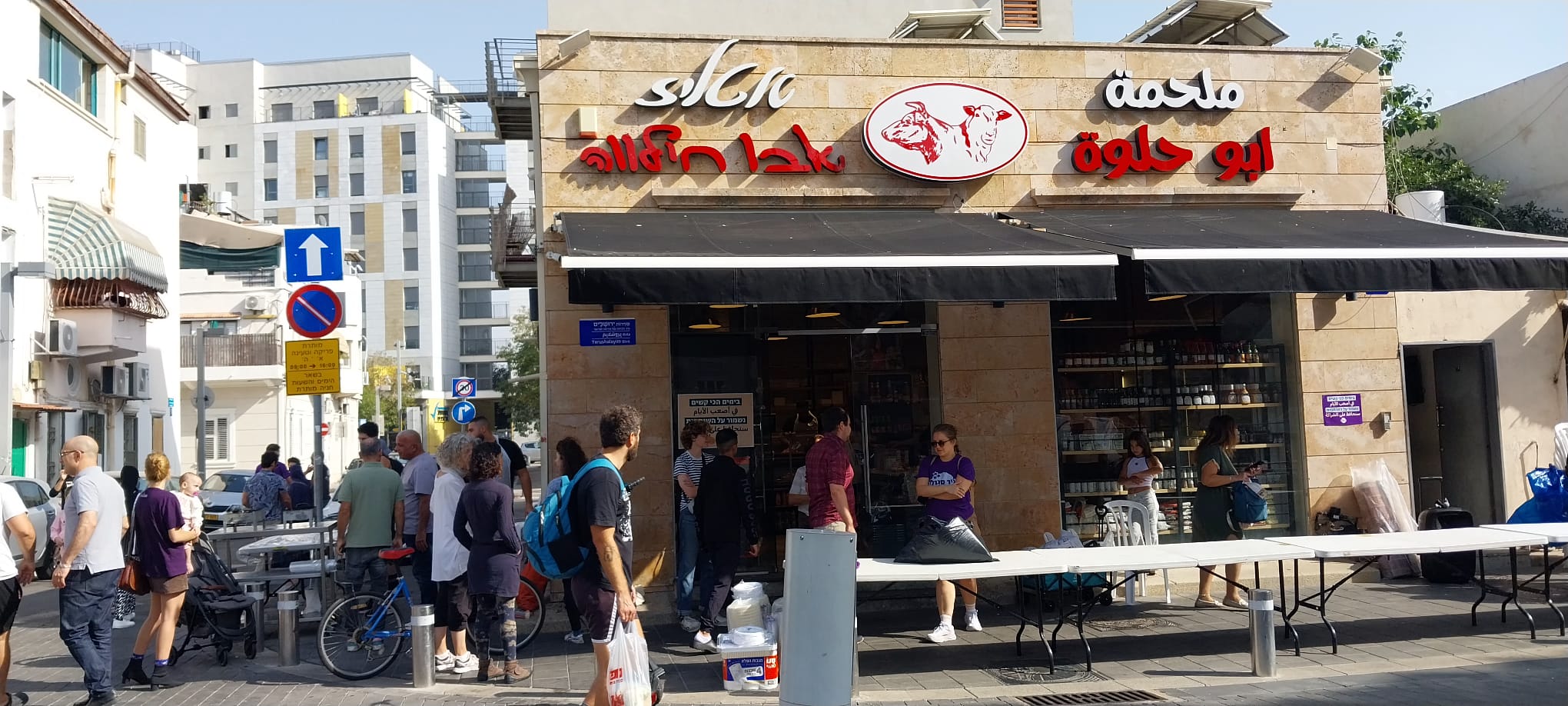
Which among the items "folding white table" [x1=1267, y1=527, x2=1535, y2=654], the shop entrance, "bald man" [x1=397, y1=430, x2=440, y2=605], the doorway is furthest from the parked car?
the doorway

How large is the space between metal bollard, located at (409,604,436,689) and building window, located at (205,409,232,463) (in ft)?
108

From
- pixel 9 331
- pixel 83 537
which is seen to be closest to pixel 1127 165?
pixel 83 537

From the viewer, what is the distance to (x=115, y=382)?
2211cm

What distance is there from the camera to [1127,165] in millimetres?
10930

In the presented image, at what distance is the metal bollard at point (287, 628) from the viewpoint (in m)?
8.29

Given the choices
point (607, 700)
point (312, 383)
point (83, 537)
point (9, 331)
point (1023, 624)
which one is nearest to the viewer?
point (607, 700)

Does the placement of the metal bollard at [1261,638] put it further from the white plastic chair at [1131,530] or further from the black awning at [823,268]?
the white plastic chair at [1131,530]

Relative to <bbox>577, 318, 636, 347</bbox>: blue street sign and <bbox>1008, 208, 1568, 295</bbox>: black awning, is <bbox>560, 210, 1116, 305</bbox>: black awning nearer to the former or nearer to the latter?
<bbox>1008, 208, 1568, 295</bbox>: black awning

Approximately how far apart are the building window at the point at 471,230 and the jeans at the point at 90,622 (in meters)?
57.7

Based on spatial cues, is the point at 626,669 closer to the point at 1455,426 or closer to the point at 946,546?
the point at 946,546

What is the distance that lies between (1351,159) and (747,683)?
314 inches

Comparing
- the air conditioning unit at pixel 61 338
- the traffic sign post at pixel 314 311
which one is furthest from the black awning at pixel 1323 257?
the air conditioning unit at pixel 61 338

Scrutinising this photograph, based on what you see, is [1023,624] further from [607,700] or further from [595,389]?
[595,389]

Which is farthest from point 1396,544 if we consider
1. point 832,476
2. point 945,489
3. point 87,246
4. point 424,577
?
point 87,246
